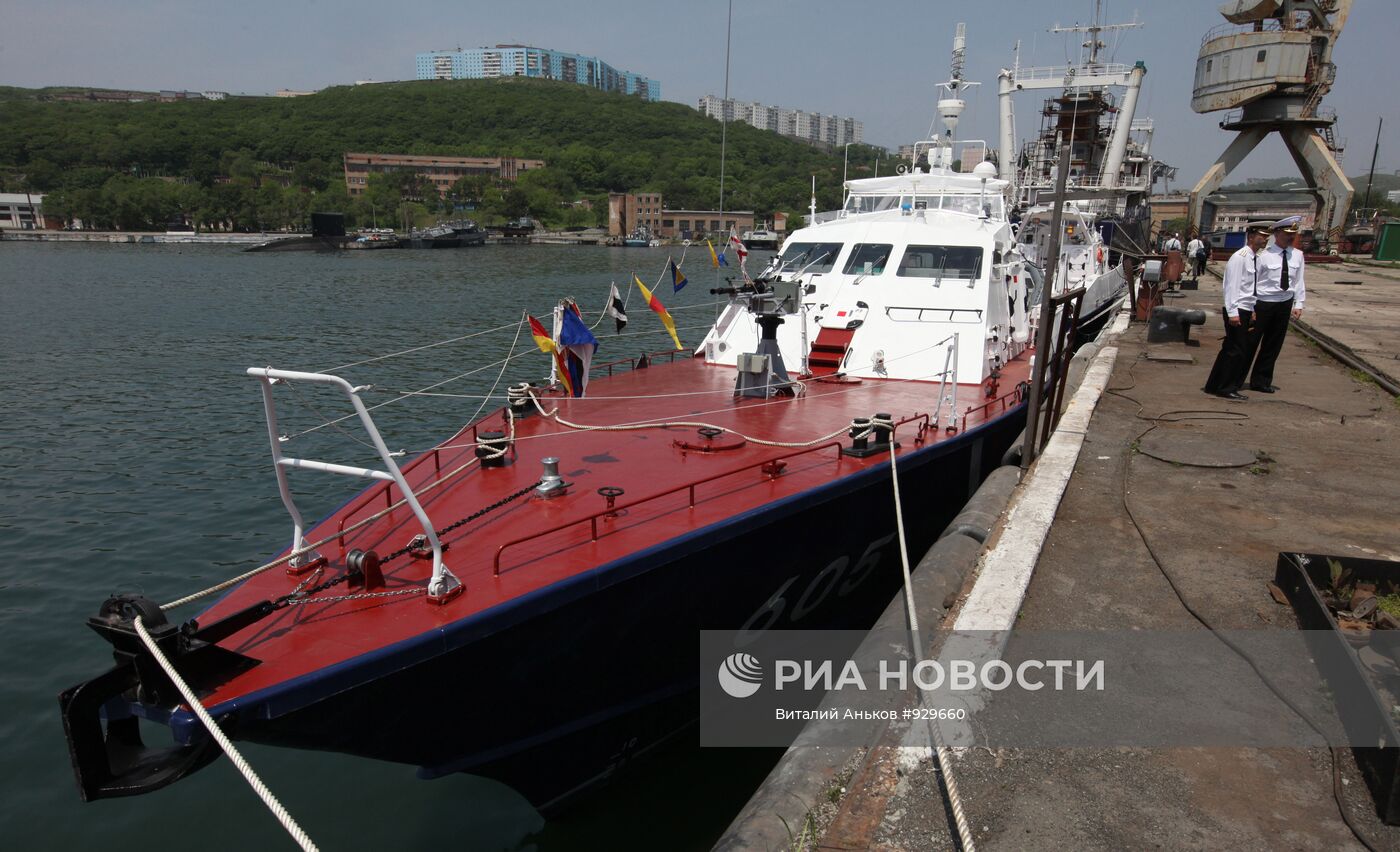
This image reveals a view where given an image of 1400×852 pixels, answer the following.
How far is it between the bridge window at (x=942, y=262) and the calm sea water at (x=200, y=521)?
11.4 ft

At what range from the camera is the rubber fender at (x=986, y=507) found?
5707 mm

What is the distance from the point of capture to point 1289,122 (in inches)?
1657

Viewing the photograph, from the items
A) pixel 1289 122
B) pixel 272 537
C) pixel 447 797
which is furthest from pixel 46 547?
pixel 1289 122

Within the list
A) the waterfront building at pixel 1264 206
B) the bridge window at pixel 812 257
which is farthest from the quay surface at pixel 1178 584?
the waterfront building at pixel 1264 206

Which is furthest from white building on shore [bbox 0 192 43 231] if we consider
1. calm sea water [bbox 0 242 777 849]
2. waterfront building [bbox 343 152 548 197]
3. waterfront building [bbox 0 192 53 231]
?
calm sea water [bbox 0 242 777 849]

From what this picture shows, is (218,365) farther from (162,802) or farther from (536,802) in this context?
(536,802)

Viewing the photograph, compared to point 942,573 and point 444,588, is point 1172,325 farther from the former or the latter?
point 444,588

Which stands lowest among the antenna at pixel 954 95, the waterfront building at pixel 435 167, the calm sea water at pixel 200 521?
the calm sea water at pixel 200 521

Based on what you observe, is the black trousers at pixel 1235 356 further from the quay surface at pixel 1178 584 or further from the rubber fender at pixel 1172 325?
the rubber fender at pixel 1172 325

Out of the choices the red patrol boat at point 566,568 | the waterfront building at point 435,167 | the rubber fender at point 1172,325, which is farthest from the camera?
the waterfront building at point 435,167

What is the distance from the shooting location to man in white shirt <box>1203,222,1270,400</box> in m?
8.55

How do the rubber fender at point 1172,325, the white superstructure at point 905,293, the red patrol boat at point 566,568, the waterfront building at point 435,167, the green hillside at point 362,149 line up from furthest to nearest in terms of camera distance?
the waterfront building at point 435,167, the green hillside at point 362,149, the rubber fender at point 1172,325, the white superstructure at point 905,293, the red patrol boat at point 566,568

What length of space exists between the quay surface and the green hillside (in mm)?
86393

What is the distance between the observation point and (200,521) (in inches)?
415
